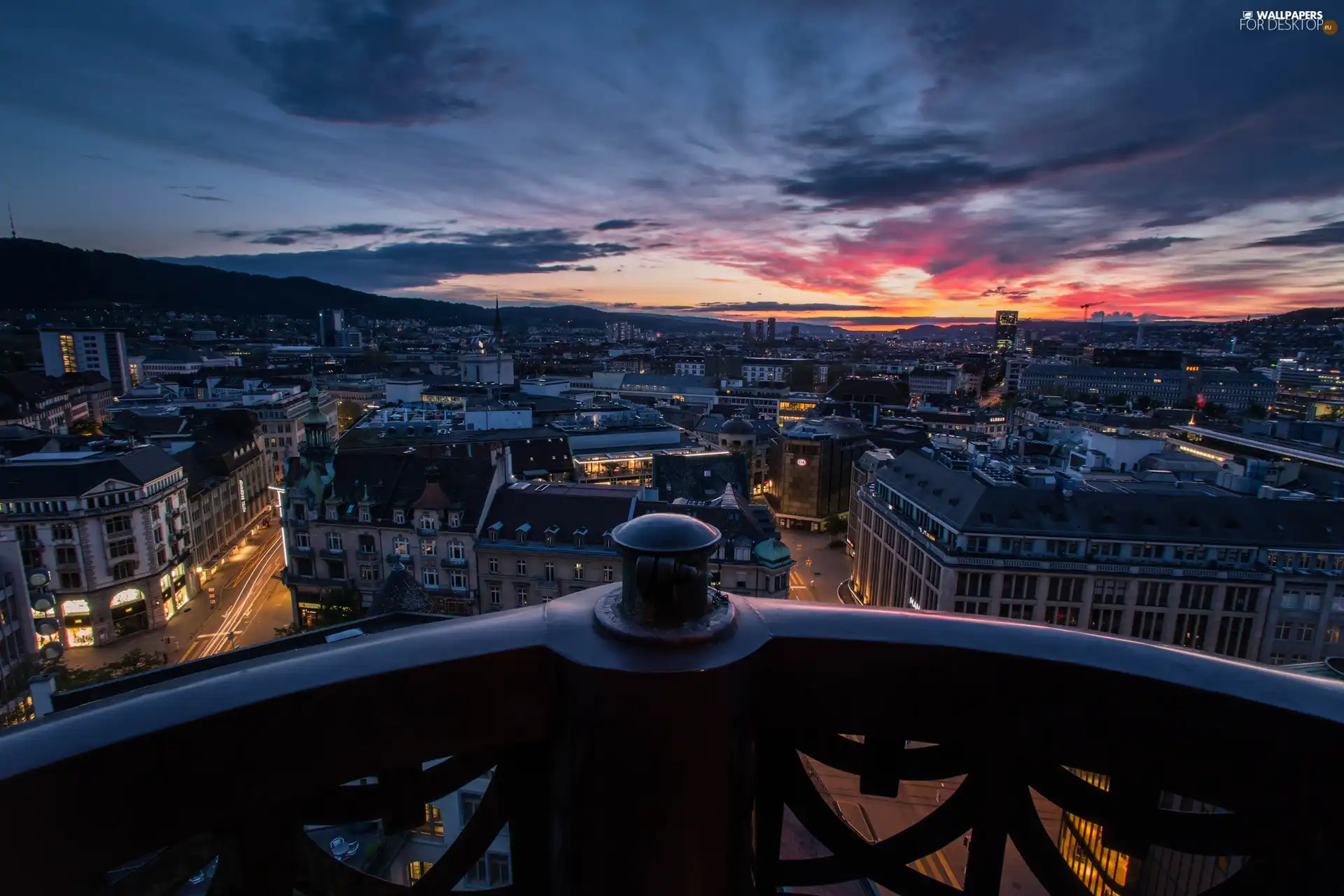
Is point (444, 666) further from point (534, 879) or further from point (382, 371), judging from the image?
point (382, 371)

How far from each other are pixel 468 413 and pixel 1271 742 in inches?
2715

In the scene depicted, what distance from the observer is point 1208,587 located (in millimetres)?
34906

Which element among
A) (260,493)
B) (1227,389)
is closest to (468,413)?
(260,493)

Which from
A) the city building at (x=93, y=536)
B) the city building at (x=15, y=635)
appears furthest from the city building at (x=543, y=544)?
the city building at (x=93, y=536)

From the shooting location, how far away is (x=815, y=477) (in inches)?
2397

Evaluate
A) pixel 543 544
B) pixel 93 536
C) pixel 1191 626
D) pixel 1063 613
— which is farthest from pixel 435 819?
pixel 93 536

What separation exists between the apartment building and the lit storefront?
49.0 metres

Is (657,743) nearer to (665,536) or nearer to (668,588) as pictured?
(668,588)

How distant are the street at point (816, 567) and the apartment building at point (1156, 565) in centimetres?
1075

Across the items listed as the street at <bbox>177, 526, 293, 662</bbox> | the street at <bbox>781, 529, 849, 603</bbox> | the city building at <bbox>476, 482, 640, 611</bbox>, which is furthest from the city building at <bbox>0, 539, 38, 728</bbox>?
the street at <bbox>781, 529, 849, 603</bbox>

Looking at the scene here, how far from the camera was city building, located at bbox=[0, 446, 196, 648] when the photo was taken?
38.1m

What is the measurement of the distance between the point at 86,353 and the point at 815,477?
130 m

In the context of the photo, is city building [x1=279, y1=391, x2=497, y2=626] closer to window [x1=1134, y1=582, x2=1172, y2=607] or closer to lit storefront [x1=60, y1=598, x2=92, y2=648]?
lit storefront [x1=60, y1=598, x2=92, y2=648]

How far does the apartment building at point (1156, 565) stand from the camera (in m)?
34.5
